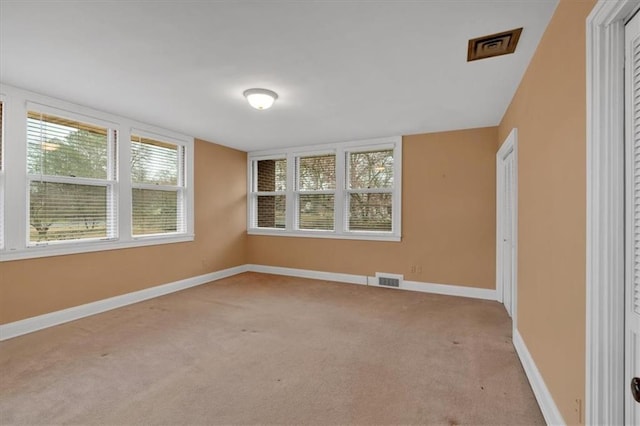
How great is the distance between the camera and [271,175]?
6.14 metres

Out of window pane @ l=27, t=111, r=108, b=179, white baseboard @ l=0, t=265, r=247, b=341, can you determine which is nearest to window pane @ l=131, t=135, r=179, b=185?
window pane @ l=27, t=111, r=108, b=179

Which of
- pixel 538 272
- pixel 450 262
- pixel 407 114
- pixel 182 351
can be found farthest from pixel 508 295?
pixel 182 351

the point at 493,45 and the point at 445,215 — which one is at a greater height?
the point at 493,45

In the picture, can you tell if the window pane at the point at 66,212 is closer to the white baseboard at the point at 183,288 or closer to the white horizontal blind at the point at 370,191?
the white baseboard at the point at 183,288

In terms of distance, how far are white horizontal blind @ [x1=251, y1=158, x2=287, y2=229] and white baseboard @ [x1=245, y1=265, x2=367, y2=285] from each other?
2.70 feet

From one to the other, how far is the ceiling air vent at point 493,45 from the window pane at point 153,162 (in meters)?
4.11

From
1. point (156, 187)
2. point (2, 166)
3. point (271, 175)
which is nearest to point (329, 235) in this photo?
point (271, 175)

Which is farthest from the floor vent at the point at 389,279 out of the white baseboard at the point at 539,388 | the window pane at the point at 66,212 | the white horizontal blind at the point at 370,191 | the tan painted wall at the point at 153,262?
the window pane at the point at 66,212

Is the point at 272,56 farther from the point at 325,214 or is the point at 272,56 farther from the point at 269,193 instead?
the point at 269,193

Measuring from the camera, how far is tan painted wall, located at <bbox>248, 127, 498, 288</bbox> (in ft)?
14.3

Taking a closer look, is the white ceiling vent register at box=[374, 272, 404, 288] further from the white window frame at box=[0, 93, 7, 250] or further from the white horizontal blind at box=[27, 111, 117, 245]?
the white window frame at box=[0, 93, 7, 250]

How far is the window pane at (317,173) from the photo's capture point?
18.1 ft

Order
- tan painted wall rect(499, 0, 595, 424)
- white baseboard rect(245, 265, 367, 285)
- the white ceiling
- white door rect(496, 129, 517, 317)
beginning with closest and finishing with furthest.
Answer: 1. tan painted wall rect(499, 0, 595, 424)
2. the white ceiling
3. white door rect(496, 129, 517, 317)
4. white baseboard rect(245, 265, 367, 285)

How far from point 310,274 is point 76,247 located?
3.43 meters
